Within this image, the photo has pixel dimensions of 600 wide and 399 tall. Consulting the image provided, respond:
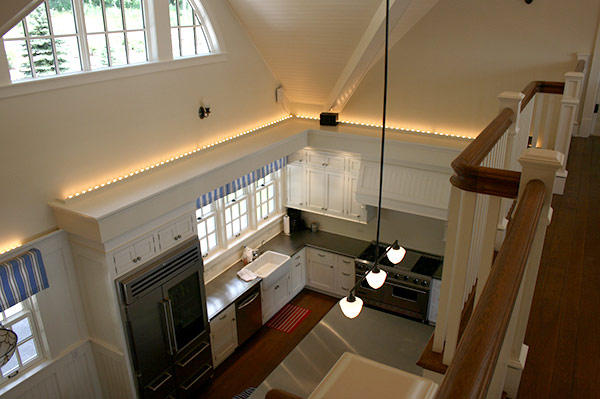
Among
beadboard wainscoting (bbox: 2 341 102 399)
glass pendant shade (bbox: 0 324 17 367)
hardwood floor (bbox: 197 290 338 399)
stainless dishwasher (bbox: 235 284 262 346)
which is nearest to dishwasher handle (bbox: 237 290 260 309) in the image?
stainless dishwasher (bbox: 235 284 262 346)

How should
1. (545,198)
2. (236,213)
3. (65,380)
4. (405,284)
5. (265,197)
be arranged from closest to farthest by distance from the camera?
(545,198)
(65,380)
(405,284)
(236,213)
(265,197)

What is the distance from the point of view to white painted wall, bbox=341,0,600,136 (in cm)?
507

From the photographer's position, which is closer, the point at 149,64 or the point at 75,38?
the point at 75,38

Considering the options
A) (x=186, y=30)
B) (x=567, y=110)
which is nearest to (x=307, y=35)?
(x=186, y=30)

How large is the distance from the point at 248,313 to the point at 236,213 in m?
1.28

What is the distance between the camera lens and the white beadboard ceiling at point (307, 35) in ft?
15.5

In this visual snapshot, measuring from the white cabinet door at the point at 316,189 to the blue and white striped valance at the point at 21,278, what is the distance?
3701mm

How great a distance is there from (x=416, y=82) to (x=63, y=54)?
152 inches

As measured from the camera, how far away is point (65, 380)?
438 cm

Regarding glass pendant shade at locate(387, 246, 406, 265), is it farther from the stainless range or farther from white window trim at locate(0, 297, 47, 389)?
white window trim at locate(0, 297, 47, 389)

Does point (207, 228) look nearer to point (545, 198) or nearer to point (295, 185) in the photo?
point (295, 185)

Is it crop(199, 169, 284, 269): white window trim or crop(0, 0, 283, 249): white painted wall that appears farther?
crop(199, 169, 284, 269): white window trim

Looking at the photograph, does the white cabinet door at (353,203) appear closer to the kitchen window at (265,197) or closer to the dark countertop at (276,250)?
the dark countertop at (276,250)

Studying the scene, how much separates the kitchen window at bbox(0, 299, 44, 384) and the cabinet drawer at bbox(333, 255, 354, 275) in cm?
380
